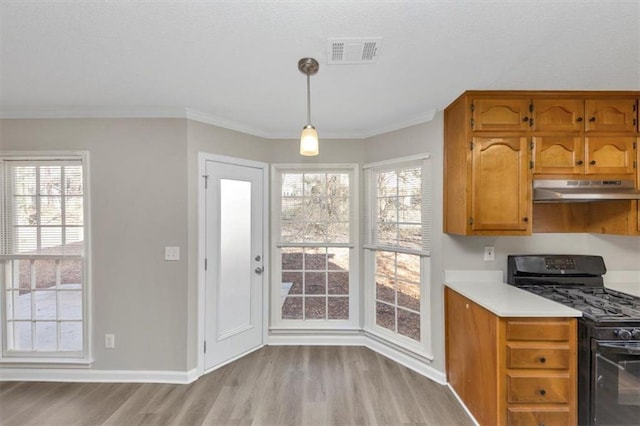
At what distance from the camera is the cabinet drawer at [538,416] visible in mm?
1673

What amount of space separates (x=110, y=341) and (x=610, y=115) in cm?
464

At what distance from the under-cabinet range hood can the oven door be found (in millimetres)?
984

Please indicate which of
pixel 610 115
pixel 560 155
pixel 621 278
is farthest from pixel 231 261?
pixel 621 278

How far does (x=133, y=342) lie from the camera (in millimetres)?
2455

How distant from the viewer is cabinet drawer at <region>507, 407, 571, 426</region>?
5.49 ft

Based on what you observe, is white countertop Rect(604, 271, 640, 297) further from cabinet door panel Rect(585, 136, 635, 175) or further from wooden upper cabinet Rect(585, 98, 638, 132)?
wooden upper cabinet Rect(585, 98, 638, 132)

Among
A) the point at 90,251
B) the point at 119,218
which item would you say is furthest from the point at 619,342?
the point at 90,251

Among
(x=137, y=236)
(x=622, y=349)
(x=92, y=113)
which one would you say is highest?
(x=92, y=113)

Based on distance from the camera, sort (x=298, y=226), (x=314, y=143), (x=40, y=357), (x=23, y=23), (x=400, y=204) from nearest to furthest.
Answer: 1. (x=23, y=23)
2. (x=314, y=143)
3. (x=40, y=357)
4. (x=400, y=204)
5. (x=298, y=226)

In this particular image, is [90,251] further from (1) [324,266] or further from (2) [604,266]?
(2) [604,266]

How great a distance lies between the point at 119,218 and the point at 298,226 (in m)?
1.74

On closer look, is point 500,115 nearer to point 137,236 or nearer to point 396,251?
point 396,251

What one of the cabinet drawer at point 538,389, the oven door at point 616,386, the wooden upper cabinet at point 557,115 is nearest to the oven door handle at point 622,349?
the oven door at point 616,386

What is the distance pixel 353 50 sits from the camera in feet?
5.11
